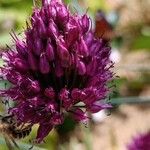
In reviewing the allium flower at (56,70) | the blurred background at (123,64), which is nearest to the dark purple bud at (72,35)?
the allium flower at (56,70)

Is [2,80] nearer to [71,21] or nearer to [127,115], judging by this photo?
[71,21]

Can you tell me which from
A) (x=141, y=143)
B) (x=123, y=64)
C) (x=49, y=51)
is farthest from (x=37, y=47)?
(x=123, y=64)

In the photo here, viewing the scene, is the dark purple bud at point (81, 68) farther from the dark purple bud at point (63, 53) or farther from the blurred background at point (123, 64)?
the blurred background at point (123, 64)

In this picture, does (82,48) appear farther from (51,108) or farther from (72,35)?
(51,108)

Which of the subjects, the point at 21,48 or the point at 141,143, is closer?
the point at 21,48

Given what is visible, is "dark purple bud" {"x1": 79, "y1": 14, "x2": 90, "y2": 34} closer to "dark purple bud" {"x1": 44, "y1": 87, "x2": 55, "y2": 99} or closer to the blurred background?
"dark purple bud" {"x1": 44, "y1": 87, "x2": 55, "y2": 99}

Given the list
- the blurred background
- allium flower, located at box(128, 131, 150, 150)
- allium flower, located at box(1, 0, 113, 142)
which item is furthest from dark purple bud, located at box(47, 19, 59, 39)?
the blurred background
